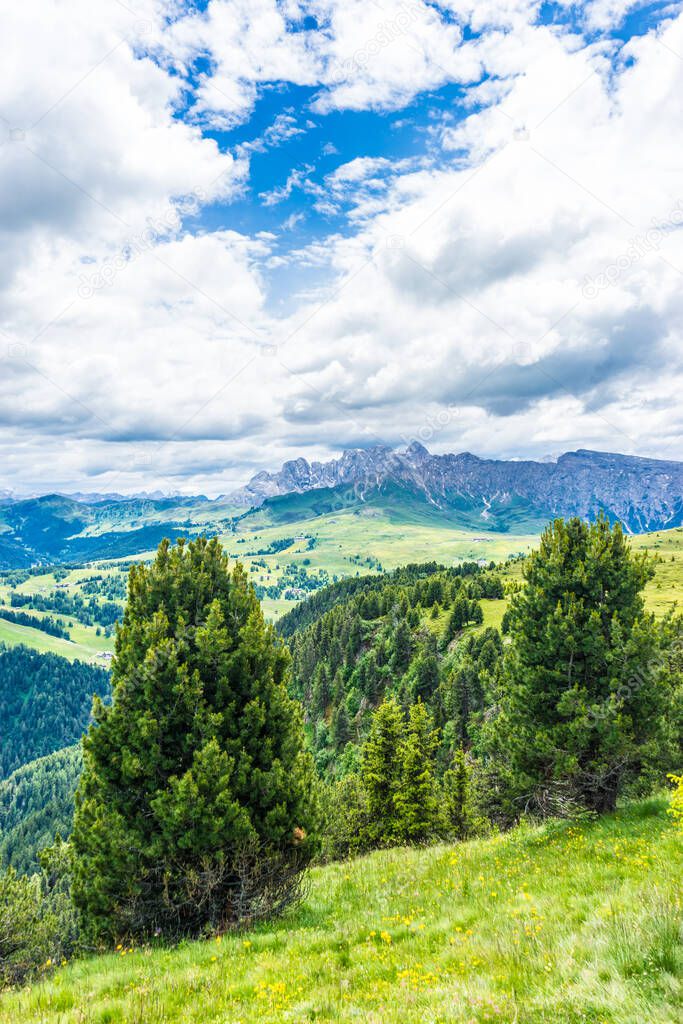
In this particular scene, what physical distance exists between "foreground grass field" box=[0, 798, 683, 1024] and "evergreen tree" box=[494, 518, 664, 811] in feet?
8.71

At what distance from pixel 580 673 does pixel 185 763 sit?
566 inches

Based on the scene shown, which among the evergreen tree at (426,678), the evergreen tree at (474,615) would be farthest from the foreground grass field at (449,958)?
the evergreen tree at (474,615)

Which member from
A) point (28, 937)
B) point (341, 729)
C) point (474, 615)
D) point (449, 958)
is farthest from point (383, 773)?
point (474, 615)

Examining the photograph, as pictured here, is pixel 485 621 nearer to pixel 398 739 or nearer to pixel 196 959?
pixel 398 739

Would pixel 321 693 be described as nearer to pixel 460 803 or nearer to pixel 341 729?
pixel 341 729

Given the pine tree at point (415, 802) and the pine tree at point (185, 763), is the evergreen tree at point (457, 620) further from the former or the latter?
the pine tree at point (185, 763)

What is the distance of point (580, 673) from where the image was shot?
18.5 m

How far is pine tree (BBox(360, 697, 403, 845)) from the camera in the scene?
113 ft

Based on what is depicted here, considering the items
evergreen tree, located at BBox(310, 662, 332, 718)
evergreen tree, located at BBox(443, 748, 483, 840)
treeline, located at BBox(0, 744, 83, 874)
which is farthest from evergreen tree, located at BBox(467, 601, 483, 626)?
treeline, located at BBox(0, 744, 83, 874)

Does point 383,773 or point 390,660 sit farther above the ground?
point 383,773

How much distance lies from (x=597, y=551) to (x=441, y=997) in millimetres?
16117

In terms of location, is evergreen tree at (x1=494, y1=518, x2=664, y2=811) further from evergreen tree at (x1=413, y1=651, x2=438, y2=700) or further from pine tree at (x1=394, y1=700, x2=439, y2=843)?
evergreen tree at (x1=413, y1=651, x2=438, y2=700)

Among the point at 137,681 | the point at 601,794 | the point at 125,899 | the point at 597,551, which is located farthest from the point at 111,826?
the point at 597,551

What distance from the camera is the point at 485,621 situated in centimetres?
9581
